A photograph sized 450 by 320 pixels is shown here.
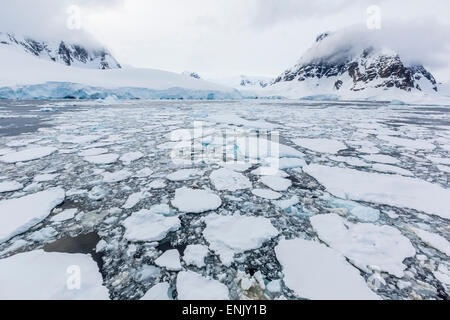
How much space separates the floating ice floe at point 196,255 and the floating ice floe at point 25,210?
1260 mm

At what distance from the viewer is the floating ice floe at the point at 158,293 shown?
1.03 metres

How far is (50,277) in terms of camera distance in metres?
1.16

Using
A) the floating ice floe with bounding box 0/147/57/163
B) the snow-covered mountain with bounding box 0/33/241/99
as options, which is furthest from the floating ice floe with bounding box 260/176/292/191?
the snow-covered mountain with bounding box 0/33/241/99

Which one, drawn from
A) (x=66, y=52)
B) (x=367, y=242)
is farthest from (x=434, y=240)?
(x=66, y=52)

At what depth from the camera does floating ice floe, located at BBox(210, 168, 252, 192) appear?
7.34ft

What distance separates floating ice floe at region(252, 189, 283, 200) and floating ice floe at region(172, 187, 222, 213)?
0.40 m

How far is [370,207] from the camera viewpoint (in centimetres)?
188

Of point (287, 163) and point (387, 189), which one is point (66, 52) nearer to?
point (287, 163)

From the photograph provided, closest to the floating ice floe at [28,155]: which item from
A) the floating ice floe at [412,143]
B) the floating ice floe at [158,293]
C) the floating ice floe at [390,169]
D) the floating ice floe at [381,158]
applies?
the floating ice floe at [158,293]

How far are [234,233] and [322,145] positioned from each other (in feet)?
10.4

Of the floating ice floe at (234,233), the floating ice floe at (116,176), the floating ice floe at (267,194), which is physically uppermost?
the floating ice floe at (116,176)

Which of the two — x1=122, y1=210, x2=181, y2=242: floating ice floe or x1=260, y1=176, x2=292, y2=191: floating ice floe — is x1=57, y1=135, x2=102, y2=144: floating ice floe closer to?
x1=122, y1=210, x2=181, y2=242: floating ice floe

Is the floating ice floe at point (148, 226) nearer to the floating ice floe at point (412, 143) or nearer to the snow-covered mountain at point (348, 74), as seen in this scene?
the floating ice floe at point (412, 143)

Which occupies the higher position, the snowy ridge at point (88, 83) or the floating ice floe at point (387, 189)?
the snowy ridge at point (88, 83)
